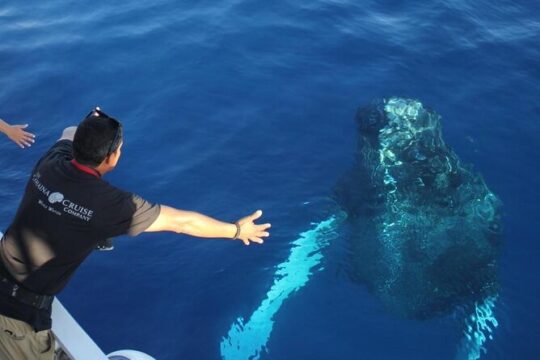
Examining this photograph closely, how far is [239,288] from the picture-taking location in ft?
27.4

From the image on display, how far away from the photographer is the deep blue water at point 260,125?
312 inches

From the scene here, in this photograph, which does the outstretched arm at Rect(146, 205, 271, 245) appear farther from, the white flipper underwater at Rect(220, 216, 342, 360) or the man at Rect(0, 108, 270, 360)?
the white flipper underwater at Rect(220, 216, 342, 360)

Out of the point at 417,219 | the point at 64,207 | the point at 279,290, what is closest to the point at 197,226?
the point at 64,207

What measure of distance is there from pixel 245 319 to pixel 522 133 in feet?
21.8

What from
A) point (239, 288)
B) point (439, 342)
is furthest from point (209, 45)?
point (439, 342)

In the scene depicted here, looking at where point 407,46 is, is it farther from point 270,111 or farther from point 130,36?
point 130,36

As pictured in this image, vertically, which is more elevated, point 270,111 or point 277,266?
point 270,111

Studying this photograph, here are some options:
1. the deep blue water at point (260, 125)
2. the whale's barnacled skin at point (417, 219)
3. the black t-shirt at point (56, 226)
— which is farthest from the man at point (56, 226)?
the whale's barnacled skin at point (417, 219)

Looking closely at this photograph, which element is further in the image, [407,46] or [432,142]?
[407,46]

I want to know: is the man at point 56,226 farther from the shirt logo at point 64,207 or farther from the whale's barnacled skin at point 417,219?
the whale's barnacled skin at point 417,219

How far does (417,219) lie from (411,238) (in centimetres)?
36

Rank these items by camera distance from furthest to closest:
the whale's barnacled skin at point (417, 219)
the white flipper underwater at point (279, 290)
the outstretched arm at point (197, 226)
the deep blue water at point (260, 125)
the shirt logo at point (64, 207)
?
the whale's barnacled skin at point (417, 219) → the deep blue water at point (260, 125) → the white flipper underwater at point (279, 290) → the outstretched arm at point (197, 226) → the shirt logo at point (64, 207)

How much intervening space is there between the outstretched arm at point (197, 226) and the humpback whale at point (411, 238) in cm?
308

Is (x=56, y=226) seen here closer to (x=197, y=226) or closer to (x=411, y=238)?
(x=197, y=226)
